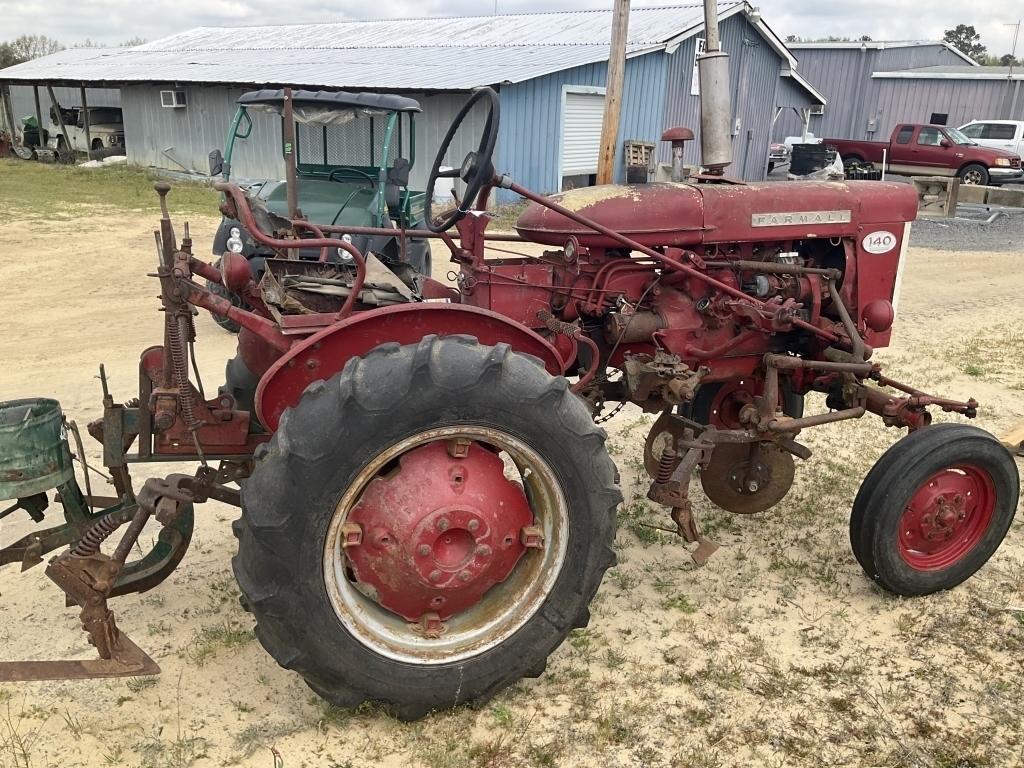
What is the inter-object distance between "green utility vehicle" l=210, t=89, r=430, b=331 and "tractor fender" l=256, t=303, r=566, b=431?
4.60m

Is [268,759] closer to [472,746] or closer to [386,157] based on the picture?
[472,746]

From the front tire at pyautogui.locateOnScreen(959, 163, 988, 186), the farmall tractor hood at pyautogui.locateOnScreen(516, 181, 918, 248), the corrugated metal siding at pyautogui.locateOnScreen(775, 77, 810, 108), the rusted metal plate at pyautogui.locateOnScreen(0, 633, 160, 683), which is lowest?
the rusted metal plate at pyautogui.locateOnScreen(0, 633, 160, 683)

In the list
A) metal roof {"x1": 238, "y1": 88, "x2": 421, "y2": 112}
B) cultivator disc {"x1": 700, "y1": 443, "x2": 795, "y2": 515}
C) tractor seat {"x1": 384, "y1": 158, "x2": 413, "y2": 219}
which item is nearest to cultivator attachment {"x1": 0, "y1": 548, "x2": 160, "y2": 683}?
cultivator disc {"x1": 700, "y1": 443, "x2": 795, "y2": 515}

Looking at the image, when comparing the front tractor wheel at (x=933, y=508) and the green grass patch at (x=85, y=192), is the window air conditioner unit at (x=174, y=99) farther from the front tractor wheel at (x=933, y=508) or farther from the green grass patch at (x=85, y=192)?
the front tractor wheel at (x=933, y=508)

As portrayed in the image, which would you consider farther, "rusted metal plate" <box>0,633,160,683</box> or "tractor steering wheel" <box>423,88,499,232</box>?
"tractor steering wheel" <box>423,88,499,232</box>

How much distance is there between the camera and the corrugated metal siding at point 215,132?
50.3 feet

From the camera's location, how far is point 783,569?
3643mm

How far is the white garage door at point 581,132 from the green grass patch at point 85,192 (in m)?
6.45

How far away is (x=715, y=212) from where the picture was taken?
10.8 ft

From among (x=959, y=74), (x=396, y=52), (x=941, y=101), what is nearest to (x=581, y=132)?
(x=396, y=52)

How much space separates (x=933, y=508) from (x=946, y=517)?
66 millimetres

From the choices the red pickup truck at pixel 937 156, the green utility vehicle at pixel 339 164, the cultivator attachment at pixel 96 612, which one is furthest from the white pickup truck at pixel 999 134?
the cultivator attachment at pixel 96 612

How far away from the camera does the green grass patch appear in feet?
45.5

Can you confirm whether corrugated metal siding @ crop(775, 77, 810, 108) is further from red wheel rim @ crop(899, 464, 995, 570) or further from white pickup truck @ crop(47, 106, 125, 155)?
red wheel rim @ crop(899, 464, 995, 570)
